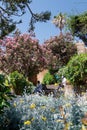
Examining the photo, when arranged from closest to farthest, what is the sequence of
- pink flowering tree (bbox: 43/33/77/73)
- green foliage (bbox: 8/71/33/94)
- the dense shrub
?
the dense shrub, green foliage (bbox: 8/71/33/94), pink flowering tree (bbox: 43/33/77/73)

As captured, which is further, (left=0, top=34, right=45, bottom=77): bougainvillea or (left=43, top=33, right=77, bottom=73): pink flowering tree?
(left=43, top=33, right=77, bottom=73): pink flowering tree

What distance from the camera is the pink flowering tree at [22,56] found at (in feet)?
95.3

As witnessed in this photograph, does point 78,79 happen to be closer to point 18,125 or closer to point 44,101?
point 44,101

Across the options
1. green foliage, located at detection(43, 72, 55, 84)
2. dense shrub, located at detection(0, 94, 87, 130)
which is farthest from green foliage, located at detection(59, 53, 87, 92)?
green foliage, located at detection(43, 72, 55, 84)

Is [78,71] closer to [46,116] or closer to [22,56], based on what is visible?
[46,116]

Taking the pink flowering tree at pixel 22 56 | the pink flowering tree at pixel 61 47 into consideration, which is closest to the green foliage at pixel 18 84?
the pink flowering tree at pixel 22 56

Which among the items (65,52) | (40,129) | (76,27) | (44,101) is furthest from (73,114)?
(65,52)

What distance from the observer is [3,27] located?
1402 centimetres

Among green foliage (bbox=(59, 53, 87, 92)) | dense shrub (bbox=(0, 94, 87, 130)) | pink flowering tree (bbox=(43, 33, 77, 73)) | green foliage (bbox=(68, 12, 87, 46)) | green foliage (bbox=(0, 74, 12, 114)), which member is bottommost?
dense shrub (bbox=(0, 94, 87, 130))

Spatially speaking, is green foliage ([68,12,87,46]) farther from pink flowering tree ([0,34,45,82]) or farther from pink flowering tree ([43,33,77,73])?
pink flowering tree ([43,33,77,73])

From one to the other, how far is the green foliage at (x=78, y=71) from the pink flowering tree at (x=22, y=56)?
1376 centimetres

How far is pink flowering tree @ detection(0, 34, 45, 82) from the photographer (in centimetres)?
2906

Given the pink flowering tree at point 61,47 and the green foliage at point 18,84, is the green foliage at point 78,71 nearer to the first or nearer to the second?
the green foliage at point 18,84

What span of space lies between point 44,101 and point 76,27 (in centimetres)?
2588
